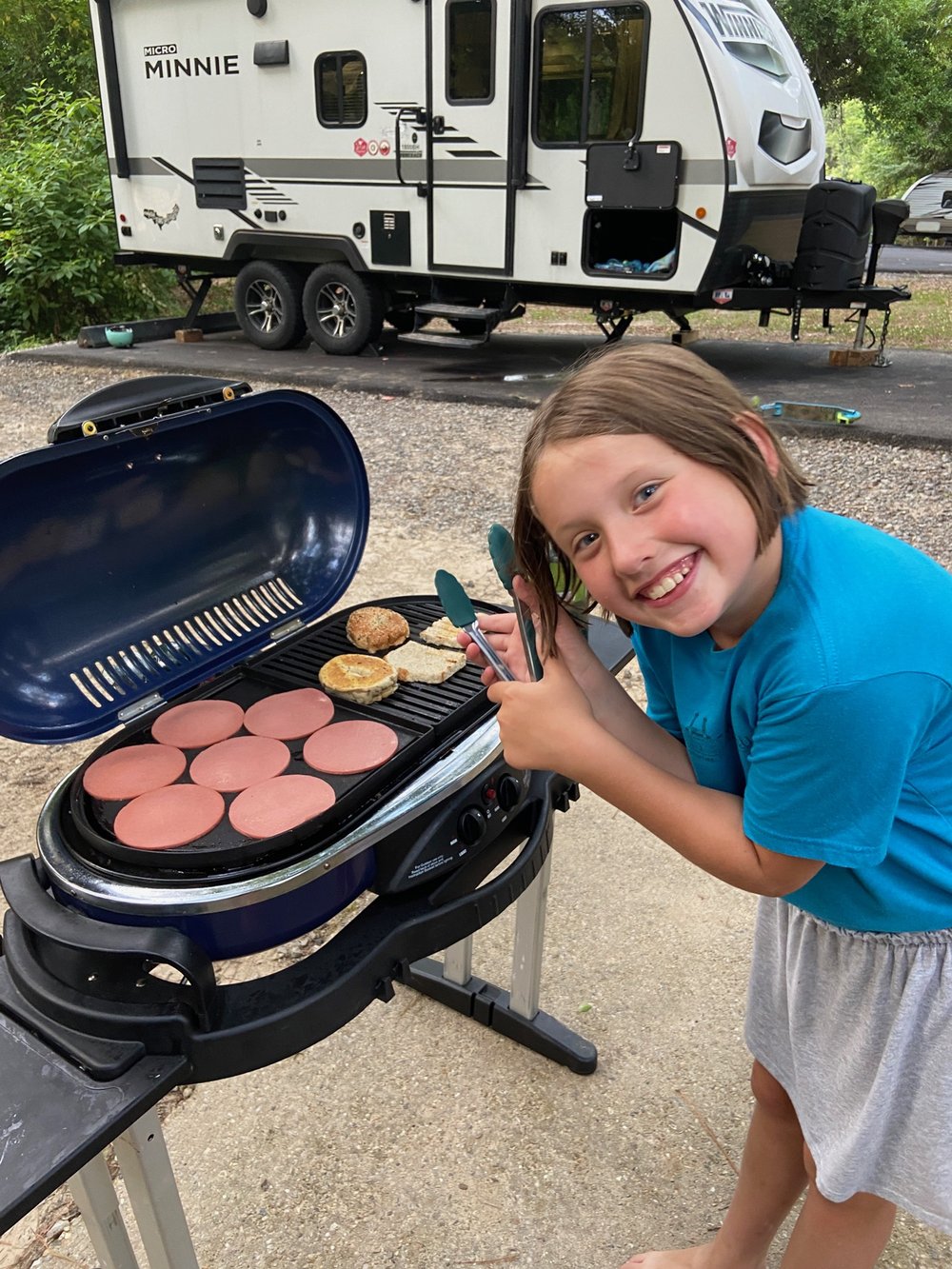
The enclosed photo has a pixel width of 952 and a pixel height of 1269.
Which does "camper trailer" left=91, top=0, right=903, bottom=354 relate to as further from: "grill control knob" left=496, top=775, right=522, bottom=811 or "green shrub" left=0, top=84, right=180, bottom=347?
"grill control knob" left=496, top=775, right=522, bottom=811

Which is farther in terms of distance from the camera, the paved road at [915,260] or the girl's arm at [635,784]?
the paved road at [915,260]

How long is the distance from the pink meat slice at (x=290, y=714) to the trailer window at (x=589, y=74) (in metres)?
6.30

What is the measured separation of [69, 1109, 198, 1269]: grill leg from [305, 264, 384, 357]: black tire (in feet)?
27.0

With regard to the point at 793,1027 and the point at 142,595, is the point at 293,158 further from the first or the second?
the point at 793,1027

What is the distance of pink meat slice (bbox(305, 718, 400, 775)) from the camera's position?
1.40 meters

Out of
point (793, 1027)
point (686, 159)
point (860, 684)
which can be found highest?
point (686, 159)

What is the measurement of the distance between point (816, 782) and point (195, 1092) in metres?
1.60

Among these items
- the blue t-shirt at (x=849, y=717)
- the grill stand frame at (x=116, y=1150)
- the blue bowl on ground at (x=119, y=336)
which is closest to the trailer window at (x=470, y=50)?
the blue bowl on ground at (x=119, y=336)

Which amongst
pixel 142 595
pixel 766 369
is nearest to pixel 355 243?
pixel 766 369

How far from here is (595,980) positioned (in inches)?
88.1

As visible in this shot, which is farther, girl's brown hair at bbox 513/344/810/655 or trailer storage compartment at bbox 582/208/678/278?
trailer storage compartment at bbox 582/208/678/278

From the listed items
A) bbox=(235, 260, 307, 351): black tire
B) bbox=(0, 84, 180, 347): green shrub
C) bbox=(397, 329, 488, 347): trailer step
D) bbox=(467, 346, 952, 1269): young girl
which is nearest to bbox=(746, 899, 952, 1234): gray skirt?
bbox=(467, 346, 952, 1269): young girl

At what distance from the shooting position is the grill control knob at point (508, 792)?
1.47 meters

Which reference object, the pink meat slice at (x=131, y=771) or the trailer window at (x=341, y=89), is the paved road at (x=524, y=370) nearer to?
the trailer window at (x=341, y=89)
